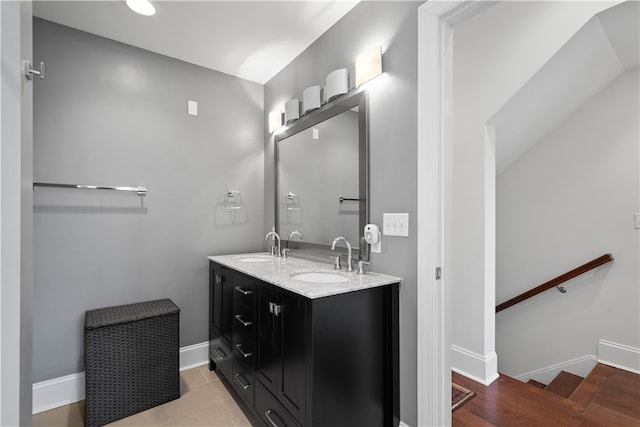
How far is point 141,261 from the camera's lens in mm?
2301

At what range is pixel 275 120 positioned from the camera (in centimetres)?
266

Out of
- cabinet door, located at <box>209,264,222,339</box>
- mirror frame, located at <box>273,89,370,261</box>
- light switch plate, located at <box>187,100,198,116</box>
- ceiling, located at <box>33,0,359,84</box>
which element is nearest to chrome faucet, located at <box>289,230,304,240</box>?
mirror frame, located at <box>273,89,370,261</box>

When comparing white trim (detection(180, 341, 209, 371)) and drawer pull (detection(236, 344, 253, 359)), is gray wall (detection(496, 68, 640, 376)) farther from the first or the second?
white trim (detection(180, 341, 209, 371))

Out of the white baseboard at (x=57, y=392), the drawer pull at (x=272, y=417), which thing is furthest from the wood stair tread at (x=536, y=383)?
the white baseboard at (x=57, y=392)

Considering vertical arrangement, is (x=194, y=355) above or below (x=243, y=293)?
below

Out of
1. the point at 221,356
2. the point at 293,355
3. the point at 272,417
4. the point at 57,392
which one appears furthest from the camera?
the point at 221,356

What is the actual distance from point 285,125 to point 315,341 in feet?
6.11

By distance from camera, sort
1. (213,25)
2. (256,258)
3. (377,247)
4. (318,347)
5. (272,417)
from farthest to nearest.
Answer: (256,258), (213,25), (377,247), (272,417), (318,347)

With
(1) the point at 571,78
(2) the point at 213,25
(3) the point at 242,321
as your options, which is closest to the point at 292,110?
(2) the point at 213,25

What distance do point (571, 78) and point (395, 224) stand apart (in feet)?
5.78

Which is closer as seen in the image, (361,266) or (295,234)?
(361,266)

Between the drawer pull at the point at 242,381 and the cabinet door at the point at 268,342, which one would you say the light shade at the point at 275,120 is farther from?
the drawer pull at the point at 242,381

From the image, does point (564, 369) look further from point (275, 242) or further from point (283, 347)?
point (275, 242)

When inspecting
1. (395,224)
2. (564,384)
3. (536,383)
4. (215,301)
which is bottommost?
(536,383)
